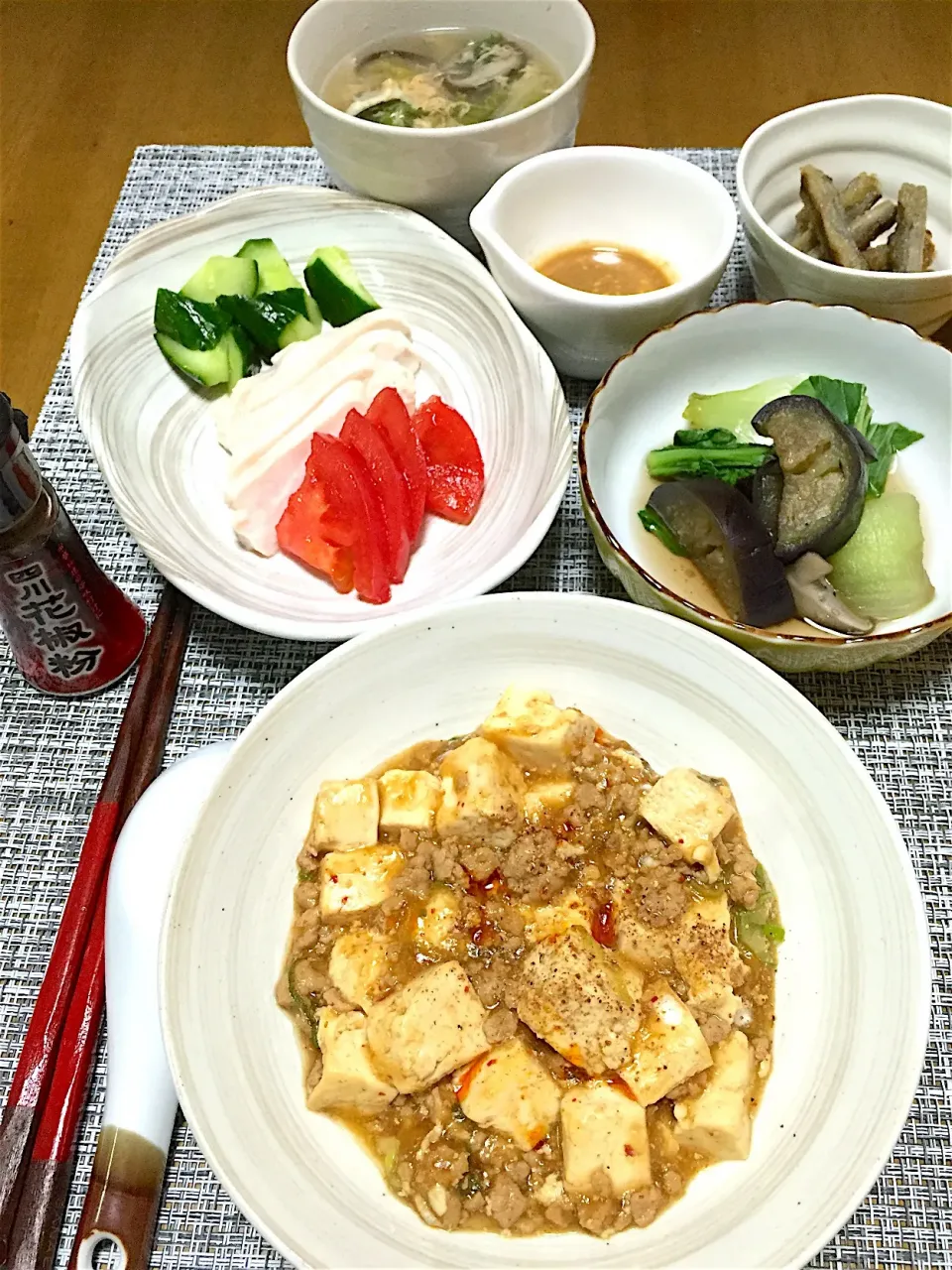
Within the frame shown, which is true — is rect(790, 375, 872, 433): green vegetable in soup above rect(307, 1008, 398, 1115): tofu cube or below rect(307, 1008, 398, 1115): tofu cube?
above

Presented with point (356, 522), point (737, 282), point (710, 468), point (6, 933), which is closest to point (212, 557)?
point (356, 522)

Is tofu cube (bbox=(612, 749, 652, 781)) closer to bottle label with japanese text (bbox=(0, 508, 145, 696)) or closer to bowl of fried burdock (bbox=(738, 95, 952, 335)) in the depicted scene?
bottle label with japanese text (bbox=(0, 508, 145, 696))

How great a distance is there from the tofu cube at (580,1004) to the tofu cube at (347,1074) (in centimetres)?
23

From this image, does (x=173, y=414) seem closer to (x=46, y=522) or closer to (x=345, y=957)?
(x=46, y=522)

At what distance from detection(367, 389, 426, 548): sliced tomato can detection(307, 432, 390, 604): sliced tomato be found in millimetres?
91

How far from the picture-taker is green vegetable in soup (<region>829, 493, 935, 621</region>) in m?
1.79

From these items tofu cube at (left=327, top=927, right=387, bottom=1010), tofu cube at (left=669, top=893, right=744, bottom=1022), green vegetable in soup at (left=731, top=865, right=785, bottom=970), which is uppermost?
tofu cube at (left=327, top=927, right=387, bottom=1010)

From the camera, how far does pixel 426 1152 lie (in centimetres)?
129

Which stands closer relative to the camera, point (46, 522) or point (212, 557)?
point (46, 522)

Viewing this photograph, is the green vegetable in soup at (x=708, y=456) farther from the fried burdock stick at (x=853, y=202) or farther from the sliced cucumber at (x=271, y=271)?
the sliced cucumber at (x=271, y=271)

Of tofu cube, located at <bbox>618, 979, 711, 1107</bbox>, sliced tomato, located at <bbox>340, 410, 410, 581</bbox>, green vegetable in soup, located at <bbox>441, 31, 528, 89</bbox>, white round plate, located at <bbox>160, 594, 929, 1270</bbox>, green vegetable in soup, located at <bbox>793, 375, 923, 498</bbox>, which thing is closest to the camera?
white round plate, located at <bbox>160, 594, 929, 1270</bbox>

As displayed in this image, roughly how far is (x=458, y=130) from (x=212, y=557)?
1.10 metres

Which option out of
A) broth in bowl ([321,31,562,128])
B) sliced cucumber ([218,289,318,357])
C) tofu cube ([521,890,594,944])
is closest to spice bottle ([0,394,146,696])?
sliced cucumber ([218,289,318,357])

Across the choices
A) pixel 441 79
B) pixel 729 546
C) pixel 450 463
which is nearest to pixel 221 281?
pixel 450 463
